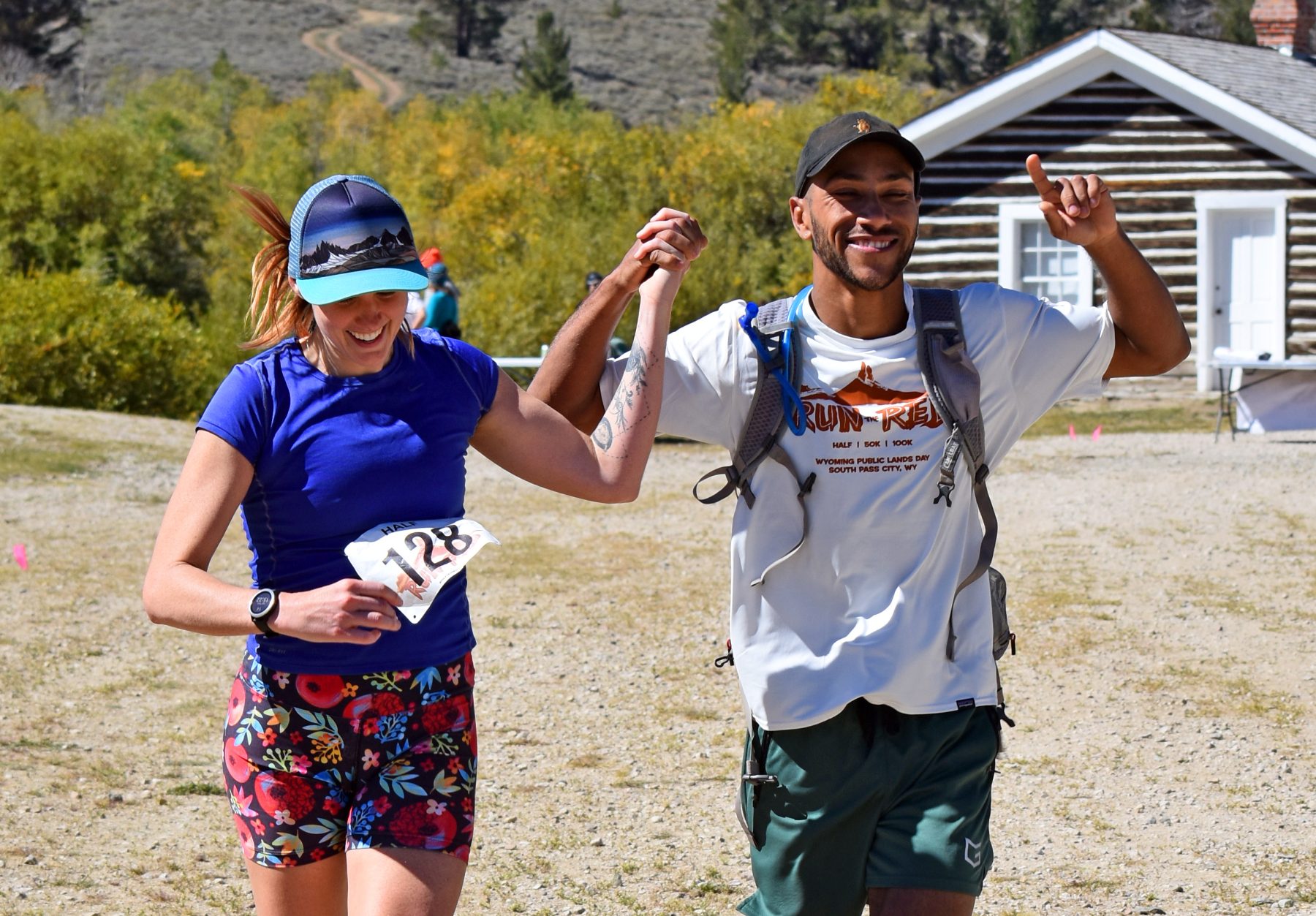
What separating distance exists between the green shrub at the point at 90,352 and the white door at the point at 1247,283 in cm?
1255

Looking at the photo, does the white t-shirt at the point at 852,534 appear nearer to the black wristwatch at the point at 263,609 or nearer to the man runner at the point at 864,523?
the man runner at the point at 864,523

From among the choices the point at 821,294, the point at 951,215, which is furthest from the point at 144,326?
the point at 821,294

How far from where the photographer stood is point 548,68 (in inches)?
2899

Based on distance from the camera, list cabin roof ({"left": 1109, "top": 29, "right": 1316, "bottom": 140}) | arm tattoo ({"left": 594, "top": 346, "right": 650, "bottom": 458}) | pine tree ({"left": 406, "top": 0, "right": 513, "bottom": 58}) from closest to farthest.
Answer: arm tattoo ({"left": 594, "top": 346, "right": 650, "bottom": 458}) < cabin roof ({"left": 1109, "top": 29, "right": 1316, "bottom": 140}) < pine tree ({"left": 406, "top": 0, "right": 513, "bottom": 58})

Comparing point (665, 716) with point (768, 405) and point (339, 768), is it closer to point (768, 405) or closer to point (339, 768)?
point (768, 405)

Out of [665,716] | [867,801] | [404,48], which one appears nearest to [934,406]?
[867,801]

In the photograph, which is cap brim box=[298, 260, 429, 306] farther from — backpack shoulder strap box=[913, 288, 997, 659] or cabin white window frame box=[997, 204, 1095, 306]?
cabin white window frame box=[997, 204, 1095, 306]

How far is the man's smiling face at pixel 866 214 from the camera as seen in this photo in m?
3.16

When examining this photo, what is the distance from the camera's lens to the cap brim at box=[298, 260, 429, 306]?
2.83m

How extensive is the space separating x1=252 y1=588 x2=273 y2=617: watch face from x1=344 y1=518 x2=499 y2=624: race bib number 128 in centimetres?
16

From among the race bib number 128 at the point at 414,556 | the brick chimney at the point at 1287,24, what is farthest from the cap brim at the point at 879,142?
the brick chimney at the point at 1287,24

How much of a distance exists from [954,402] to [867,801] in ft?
2.60

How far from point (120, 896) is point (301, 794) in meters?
2.59

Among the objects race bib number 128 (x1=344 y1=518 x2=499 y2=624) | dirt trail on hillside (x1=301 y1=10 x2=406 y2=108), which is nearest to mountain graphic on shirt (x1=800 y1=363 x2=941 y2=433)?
race bib number 128 (x1=344 y1=518 x2=499 y2=624)
